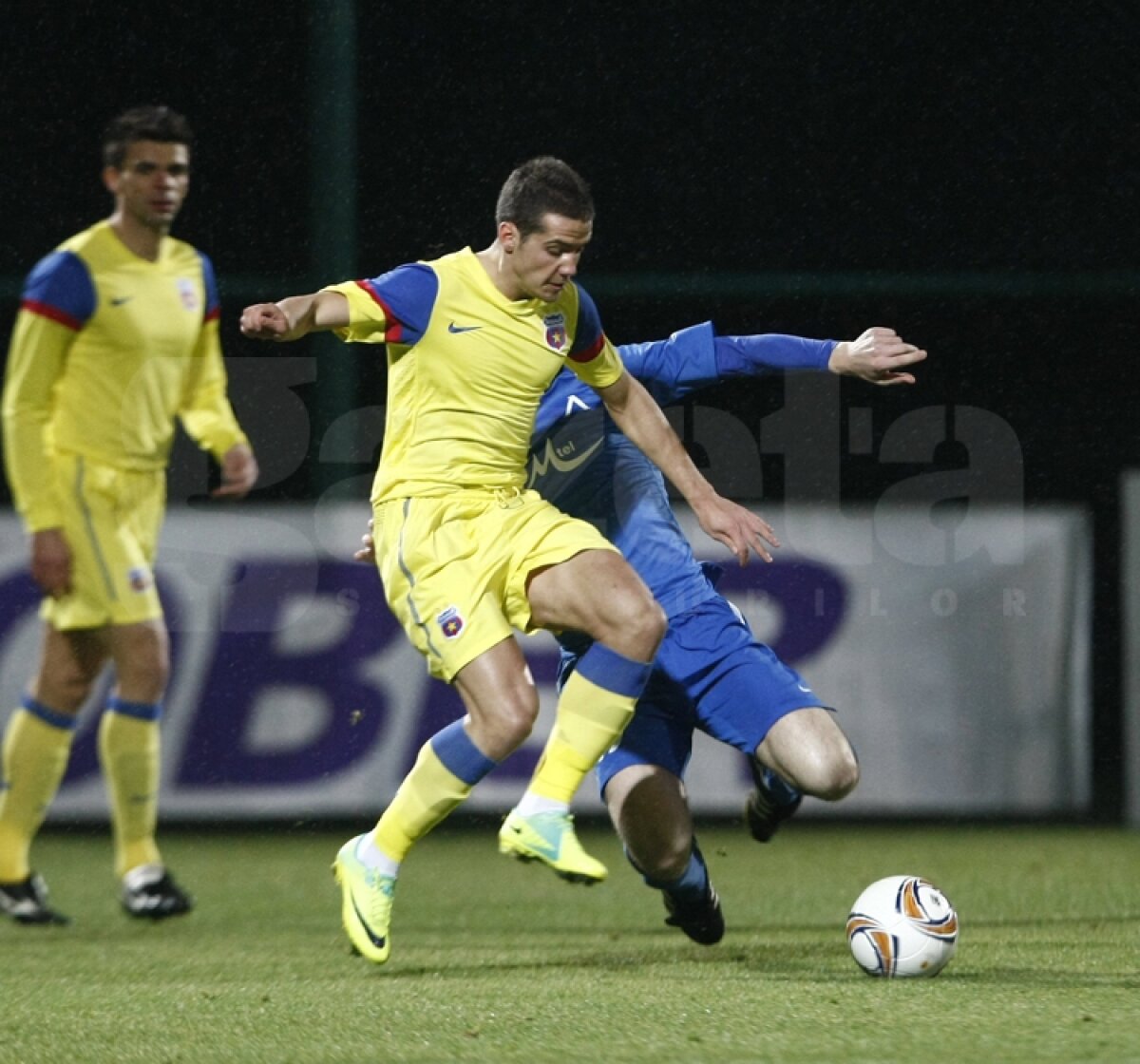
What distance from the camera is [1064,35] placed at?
360 inches

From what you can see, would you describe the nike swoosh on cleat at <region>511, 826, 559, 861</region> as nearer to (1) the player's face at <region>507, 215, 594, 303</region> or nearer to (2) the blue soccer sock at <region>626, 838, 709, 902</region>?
(2) the blue soccer sock at <region>626, 838, 709, 902</region>

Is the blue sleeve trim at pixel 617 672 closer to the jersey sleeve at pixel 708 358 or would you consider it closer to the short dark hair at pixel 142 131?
the jersey sleeve at pixel 708 358

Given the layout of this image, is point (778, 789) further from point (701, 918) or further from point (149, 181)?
point (149, 181)

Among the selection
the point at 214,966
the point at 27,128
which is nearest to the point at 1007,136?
the point at 27,128

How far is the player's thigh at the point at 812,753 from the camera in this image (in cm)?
467

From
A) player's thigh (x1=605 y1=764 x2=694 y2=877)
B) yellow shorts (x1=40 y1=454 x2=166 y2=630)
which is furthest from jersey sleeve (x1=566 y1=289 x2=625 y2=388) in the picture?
yellow shorts (x1=40 y1=454 x2=166 y2=630)

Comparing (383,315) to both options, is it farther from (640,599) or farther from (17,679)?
(17,679)

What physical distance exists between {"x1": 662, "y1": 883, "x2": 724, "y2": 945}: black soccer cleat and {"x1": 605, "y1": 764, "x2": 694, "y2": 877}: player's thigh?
18cm

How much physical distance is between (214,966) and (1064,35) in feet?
20.4

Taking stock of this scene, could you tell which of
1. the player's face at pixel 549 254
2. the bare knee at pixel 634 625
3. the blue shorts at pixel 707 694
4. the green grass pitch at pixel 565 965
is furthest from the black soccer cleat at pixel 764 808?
the player's face at pixel 549 254

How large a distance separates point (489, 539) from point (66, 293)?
1.06 metres

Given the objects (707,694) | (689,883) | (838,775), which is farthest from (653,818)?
(838,775)

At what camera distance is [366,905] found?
452cm

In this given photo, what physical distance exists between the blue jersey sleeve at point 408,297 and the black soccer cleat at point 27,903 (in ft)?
5.83
